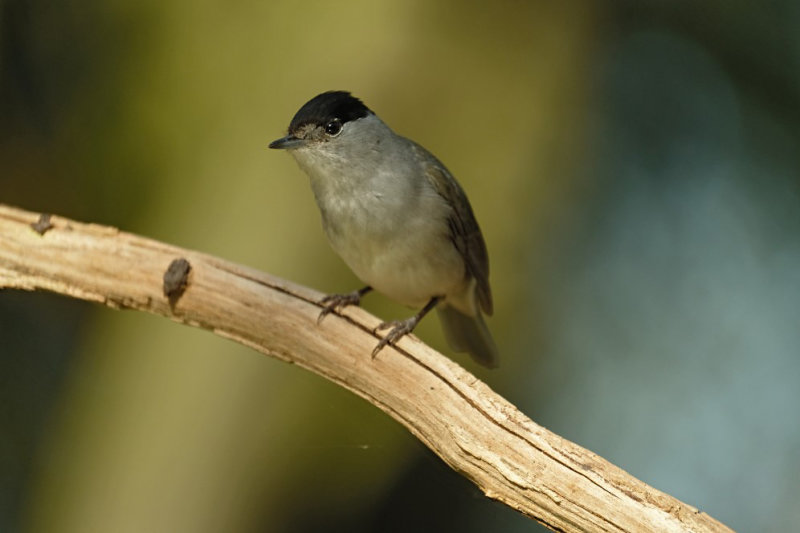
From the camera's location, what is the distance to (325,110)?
3.24 meters

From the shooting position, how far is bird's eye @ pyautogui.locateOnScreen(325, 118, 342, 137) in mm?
3283

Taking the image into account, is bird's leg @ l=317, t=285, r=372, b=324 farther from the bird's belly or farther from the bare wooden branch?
the bird's belly

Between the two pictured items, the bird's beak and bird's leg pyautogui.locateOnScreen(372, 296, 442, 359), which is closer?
bird's leg pyautogui.locateOnScreen(372, 296, 442, 359)

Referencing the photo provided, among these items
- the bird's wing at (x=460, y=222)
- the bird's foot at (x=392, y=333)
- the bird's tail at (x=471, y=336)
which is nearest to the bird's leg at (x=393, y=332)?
the bird's foot at (x=392, y=333)

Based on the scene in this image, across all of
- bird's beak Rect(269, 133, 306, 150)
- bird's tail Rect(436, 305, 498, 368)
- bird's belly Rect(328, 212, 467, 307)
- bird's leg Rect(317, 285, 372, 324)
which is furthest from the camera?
bird's tail Rect(436, 305, 498, 368)

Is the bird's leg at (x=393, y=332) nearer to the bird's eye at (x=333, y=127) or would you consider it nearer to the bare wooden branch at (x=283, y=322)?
the bare wooden branch at (x=283, y=322)

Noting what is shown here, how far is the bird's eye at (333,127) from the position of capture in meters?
3.28

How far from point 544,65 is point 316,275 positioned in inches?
74.0

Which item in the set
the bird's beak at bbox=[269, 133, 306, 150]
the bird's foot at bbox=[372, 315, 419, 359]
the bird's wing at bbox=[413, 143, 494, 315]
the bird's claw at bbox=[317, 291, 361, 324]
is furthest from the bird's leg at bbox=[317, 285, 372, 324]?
the bird's wing at bbox=[413, 143, 494, 315]

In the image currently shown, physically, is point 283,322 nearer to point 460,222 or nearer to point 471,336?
point 460,222

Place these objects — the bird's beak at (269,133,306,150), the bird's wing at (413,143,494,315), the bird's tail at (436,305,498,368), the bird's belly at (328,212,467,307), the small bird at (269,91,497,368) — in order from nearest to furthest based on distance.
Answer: the bird's beak at (269,133,306,150)
the small bird at (269,91,497,368)
the bird's belly at (328,212,467,307)
the bird's wing at (413,143,494,315)
the bird's tail at (436,305,498,368)

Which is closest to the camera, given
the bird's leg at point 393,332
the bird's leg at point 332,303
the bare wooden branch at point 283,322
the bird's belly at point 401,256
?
the bare wooden branch at point 283,322

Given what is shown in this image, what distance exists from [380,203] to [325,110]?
0.42 meters

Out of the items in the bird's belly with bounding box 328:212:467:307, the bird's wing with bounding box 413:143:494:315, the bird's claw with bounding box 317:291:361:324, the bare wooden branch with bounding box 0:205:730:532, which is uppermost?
the bird's wing with bounding box 413:143:494:315
